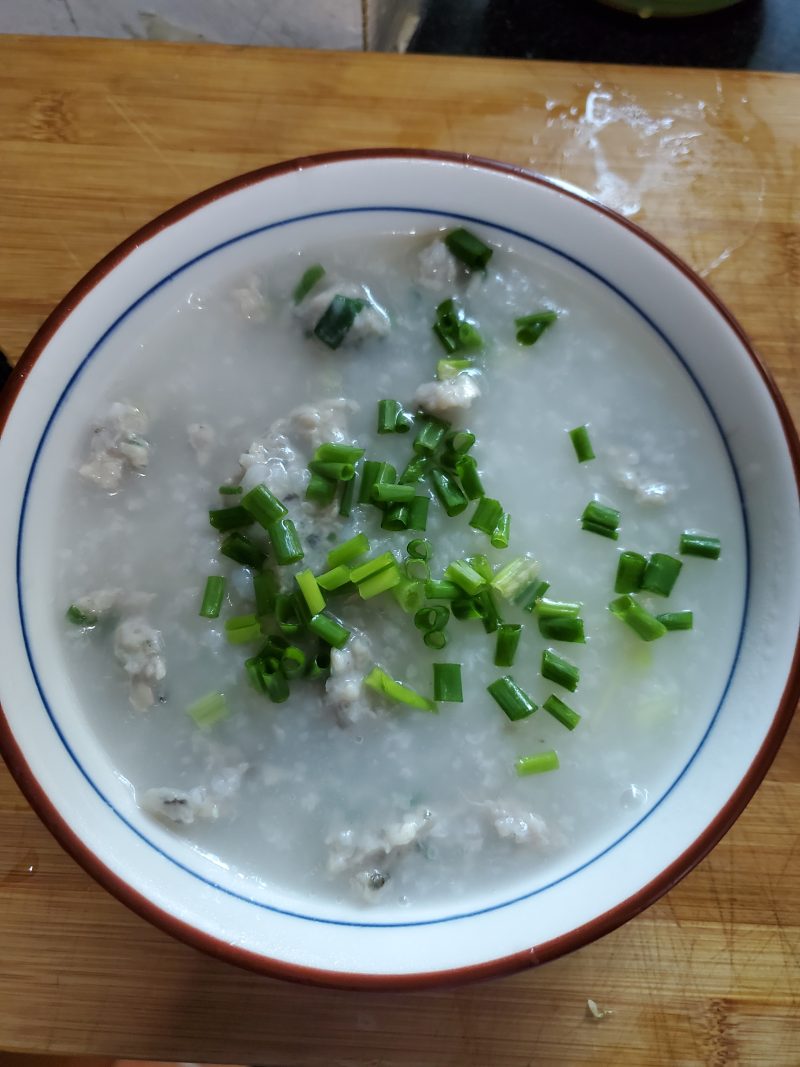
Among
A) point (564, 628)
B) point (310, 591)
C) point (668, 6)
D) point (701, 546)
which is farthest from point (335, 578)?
point (668, 6)

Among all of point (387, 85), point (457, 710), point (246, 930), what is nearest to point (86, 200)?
point (387, 85)

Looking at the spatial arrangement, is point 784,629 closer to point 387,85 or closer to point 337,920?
point 337,920

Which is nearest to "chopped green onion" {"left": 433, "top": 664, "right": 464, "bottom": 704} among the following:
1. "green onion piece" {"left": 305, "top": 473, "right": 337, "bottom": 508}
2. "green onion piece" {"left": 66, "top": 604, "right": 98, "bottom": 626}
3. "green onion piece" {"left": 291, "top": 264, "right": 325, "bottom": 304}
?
"green onion piece" {"left": 305, "top": 473, "right": 337, "bottom": 508}

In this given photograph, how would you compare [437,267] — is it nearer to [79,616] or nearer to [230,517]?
[230,517]

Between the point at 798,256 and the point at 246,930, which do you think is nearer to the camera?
the point at 246,930

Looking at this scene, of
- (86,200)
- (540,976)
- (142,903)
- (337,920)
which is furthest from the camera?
(86,200)

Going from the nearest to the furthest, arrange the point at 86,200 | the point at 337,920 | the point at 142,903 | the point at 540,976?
the point at 142,903, the point at 337,920, the point at 540,976, the point at 86,200

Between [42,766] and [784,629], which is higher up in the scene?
[784,629]

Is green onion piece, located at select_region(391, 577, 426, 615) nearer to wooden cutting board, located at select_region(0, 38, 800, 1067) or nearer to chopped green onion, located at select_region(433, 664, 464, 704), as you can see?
chopped green onion, located at select_region(433, 664, 464, 704)
